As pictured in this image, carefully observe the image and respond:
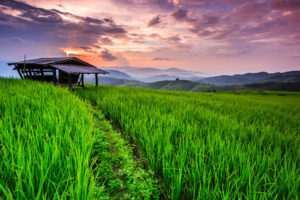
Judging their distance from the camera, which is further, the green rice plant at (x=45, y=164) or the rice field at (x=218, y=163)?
the rice field at (x=218, y=163)

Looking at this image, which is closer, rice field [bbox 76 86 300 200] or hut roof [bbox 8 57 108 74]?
rice field [bbox 76 86 300 200]

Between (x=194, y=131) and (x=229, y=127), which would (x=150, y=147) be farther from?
(x=229, y=127)

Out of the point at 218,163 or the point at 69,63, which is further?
the point at 69,63

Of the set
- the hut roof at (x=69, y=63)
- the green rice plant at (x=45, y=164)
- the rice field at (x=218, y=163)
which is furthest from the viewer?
the hut roof at (x=69, y=63)

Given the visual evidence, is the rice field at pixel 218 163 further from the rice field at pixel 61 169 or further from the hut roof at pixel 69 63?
the hut roof at pixel 69 63

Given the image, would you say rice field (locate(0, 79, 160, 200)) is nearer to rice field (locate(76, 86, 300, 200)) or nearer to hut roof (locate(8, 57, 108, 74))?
rice field (locate(76, 86, 300, 200))

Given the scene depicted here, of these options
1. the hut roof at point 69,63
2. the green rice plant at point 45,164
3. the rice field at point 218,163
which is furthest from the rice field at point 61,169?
the hut roof at point 69,63

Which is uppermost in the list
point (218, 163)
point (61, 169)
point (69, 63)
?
point (69, 63)

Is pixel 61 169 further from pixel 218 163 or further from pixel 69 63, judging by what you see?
pixel 69 63

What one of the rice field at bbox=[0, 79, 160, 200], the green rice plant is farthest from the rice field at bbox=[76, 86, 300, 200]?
the green rice plant

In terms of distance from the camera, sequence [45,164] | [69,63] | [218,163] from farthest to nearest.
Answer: [69,63] < [218,163] < [45,164]

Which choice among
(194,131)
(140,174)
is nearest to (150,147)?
(140,174)

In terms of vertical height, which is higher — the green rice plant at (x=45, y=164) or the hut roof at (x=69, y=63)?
the hut roof at (x=69, y=63)

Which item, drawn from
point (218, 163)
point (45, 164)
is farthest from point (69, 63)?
point (218, 163)
